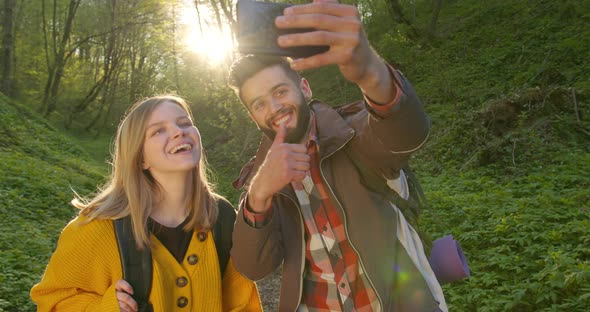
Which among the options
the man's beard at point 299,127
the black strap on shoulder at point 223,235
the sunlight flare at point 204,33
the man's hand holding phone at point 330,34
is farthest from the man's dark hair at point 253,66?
the sunlight flare at point 204,33

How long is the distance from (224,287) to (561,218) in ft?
15.6

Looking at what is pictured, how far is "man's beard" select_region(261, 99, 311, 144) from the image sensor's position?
2031mm

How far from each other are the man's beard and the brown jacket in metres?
0.06

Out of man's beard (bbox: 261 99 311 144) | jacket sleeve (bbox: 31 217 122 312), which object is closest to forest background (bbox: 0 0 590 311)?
man's beard (bbox: 261 99 311 144)

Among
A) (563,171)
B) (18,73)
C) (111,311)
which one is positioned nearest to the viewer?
(111,311)

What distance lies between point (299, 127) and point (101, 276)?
3.98 ft

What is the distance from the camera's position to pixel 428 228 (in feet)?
20.5

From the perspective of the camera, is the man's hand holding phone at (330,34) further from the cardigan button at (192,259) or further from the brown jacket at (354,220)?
the cardigan button at (192,259)

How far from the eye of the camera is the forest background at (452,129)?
15.9ft

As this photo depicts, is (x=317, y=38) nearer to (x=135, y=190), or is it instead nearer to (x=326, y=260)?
(x=326, y=260)

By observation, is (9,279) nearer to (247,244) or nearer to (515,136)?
(247,244)

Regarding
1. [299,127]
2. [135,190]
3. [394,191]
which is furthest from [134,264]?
[394,191]

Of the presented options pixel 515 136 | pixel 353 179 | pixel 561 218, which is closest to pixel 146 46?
pixel 515 136

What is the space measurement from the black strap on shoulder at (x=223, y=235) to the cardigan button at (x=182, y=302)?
0.27 metres
